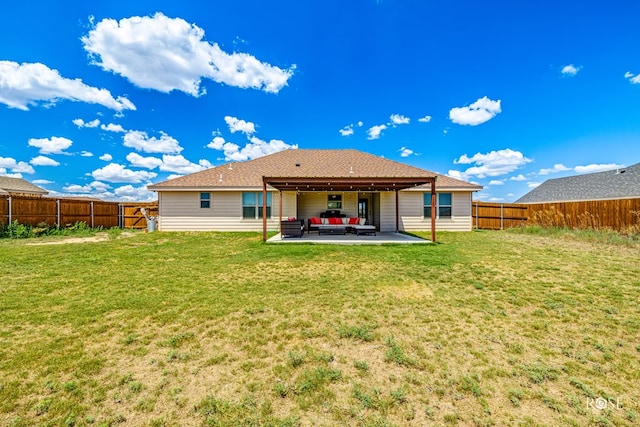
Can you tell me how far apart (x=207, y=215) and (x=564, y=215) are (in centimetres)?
2029

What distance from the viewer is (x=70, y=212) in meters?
14.9

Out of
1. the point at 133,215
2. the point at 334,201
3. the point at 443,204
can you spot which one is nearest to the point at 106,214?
the point at 133,215

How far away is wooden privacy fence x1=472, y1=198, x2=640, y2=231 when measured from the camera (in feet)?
39.8

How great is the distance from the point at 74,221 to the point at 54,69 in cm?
854

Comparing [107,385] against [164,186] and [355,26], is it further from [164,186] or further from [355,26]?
[355,26]

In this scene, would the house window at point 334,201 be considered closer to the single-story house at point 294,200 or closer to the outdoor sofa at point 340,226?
the single-story house at point 294,200

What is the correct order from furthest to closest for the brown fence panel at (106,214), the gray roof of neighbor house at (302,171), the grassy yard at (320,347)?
the brown fence panel at (106,214), the gray roof of neighbor house at (302,171), the grassy yard at (320,347)

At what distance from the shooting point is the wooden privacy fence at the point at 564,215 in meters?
12.1

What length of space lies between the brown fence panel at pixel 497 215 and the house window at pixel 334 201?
9302mm

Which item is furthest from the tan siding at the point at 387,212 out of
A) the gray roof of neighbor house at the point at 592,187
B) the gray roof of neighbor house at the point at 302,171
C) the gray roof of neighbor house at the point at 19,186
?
the gray roof of neighbor house at the point at 19,186

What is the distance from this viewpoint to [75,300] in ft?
14.7

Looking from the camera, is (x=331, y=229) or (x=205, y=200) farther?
(x=205, y=200)

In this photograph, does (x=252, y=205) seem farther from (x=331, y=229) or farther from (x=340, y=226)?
(x=340, y=226)

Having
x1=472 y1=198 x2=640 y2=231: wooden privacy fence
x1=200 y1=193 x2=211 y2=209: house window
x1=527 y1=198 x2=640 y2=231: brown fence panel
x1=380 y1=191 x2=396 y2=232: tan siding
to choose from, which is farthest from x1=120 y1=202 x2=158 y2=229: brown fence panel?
x1=527 y1=198 x2=640 y2=231: brown fence panel
